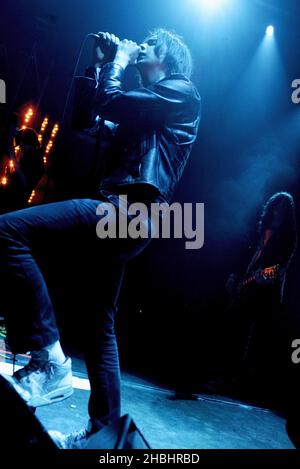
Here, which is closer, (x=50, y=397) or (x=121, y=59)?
(x=50, y=397)

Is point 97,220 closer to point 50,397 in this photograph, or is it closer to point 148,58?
point 50,397

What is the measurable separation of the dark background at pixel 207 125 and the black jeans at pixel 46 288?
13.4 ft

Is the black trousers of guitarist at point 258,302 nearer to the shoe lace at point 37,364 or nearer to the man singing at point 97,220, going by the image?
the man singing at point 97,220

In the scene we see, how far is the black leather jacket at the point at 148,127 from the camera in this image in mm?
1836

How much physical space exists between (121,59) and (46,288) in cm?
138

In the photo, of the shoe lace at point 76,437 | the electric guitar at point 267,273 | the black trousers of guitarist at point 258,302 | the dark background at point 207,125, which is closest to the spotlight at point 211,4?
the dark background at point 207,125

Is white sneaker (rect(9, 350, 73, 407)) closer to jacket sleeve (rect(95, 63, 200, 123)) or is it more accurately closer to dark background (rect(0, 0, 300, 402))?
jacket sleeve (rect(95, 63, 200, 123))

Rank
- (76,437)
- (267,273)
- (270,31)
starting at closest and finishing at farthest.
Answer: (76,437) → (267,273) → (270,31)

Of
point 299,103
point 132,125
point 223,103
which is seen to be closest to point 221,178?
point 223,103

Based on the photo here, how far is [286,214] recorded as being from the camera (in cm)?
549

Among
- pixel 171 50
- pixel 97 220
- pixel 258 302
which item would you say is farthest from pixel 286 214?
pixel 97 220

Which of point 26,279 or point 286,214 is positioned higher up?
point 286,214

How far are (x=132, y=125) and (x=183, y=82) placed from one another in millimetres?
419

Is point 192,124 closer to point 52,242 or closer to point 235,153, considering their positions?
point 52,242
